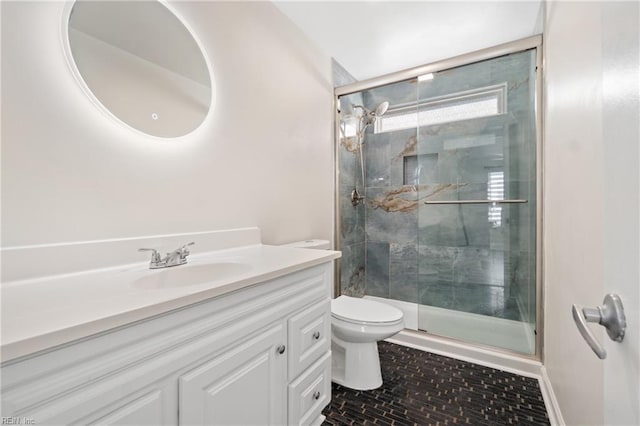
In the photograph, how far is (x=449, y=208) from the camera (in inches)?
100

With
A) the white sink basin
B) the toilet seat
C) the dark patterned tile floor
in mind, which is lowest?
the dark patterned tile floor

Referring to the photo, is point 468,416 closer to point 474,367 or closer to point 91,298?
point 474,367

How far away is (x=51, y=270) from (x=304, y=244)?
1.21 metres

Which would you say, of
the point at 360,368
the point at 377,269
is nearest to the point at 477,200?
the point at 377,269

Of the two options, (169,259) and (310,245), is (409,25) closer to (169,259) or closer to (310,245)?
(310,245)

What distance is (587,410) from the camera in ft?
2.91

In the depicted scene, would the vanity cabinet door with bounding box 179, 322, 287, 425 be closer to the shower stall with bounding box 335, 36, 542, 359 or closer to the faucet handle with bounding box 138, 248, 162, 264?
the faucet handle with bounding box 138, 248, 162, 264

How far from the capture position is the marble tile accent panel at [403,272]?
2.71 meters

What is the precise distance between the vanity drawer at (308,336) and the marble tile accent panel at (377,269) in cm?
169

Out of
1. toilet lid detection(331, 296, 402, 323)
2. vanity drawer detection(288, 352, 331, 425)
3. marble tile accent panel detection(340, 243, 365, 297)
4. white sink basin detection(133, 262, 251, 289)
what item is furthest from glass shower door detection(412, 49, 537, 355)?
white sink basin detection(133, 262, 251, 289)

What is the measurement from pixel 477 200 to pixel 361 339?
1.65 metres

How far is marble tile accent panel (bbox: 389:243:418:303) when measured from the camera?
2713mm

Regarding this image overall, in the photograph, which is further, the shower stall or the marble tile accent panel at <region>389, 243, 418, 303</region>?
the marble tile accent panel at <region>389, 243, 418, 303</region>

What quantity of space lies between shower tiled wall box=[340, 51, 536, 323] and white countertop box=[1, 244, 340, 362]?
69.7 inches
